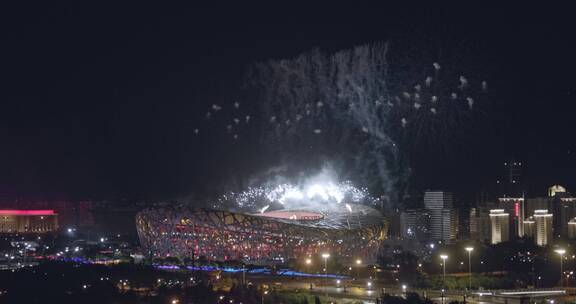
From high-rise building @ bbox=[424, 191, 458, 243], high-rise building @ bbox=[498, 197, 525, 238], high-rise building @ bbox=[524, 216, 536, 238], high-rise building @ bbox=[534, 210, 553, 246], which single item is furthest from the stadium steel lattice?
high-rise building @ bbox=[424, 191, 458, 243]

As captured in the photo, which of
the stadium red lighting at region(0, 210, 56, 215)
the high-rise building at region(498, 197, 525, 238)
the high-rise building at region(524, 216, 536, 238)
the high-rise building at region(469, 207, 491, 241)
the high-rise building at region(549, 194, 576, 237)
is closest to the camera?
the high-rise building at region(524, 216, 536, 238)

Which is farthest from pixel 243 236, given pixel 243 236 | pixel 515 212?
pixel 515 212

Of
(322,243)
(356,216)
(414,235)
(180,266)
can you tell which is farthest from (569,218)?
(180,266)

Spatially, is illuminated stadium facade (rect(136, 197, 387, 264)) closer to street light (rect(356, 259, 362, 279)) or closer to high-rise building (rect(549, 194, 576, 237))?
street light (rect(356, 259, 362, 279))

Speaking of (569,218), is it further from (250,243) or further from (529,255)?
(250,243)

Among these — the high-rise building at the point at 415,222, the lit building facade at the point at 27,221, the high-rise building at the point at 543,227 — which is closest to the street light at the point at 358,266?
the high-rise building at the point at 543,227

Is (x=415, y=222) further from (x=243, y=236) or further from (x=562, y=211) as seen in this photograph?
(x=243, y=236)

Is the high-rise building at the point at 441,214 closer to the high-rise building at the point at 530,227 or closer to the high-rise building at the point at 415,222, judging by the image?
the high-rise building at the point at 415,222
